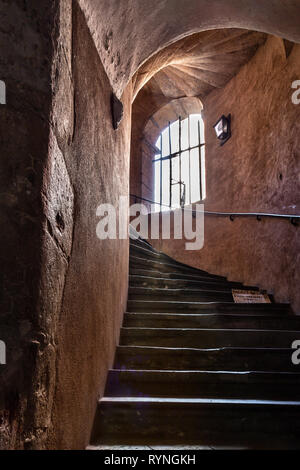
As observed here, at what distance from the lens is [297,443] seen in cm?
166

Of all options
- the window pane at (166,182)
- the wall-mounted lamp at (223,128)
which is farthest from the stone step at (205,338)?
the window pane at (166,182)

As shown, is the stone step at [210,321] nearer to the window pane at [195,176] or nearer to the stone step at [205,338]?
the stone step at [205,338]

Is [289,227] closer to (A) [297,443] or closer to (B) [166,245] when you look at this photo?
(A) [297,443]

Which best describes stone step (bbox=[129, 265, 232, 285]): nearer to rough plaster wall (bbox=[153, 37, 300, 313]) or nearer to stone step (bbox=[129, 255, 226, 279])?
stone step (bbox=[129, 255, 226, 279])

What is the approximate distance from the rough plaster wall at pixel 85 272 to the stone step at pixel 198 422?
160mm

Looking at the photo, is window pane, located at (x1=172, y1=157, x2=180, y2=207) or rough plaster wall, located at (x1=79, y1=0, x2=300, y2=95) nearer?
rough plaster wall, located at (x1=79, y1=0, x2=300, y2=95)

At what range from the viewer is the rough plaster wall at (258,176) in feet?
12.4

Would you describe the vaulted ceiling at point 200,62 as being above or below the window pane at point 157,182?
above

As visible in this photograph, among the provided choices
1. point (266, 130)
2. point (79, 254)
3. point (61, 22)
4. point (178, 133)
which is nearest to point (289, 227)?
point (266, 130)

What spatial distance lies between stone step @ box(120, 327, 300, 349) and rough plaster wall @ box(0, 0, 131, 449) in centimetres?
122

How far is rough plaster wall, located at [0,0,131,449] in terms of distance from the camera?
771mm

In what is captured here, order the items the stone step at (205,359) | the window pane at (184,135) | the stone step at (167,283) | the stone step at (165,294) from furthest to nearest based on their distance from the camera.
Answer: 1. the window pane at (184,135)
2. the stone step at (167,283)
3. the stone step at (165,294)
4. the stone step at (205,359)

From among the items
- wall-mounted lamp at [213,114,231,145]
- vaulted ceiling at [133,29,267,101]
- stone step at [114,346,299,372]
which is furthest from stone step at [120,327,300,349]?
wall-mounted lamp at [213,114,231,145]

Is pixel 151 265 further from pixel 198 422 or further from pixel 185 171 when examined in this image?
pixel 185 171
